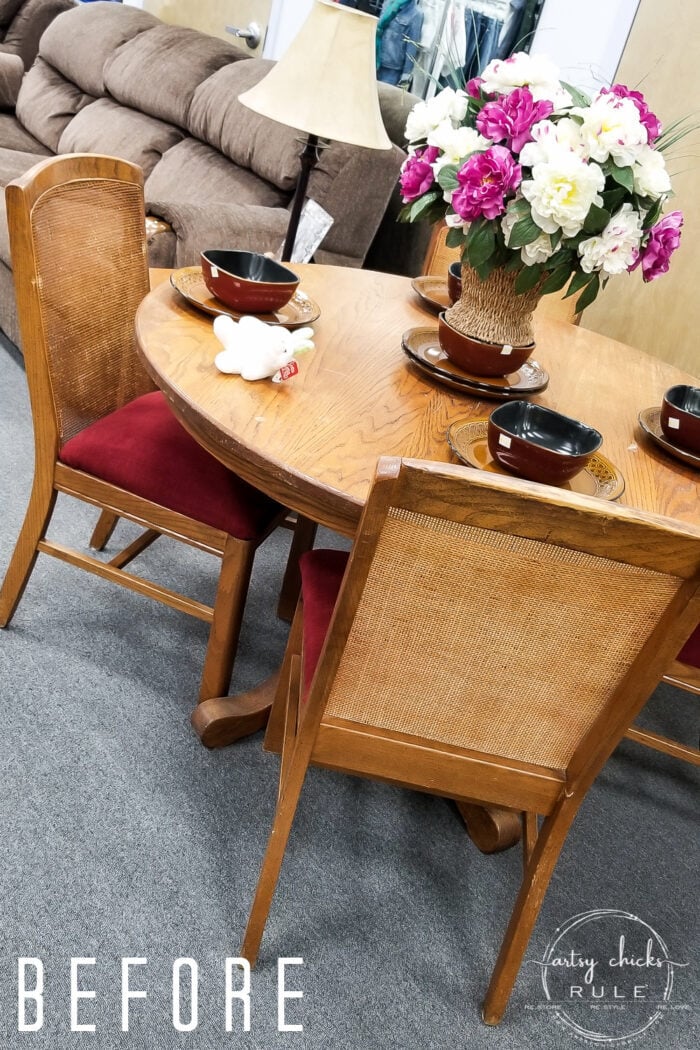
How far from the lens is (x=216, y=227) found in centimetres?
245

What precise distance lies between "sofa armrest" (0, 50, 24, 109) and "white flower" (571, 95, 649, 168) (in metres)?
3.71

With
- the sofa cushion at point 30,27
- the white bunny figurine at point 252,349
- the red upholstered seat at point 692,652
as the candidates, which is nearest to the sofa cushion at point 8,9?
the sofa cushion at point 30,27

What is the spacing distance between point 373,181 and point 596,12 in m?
1.08

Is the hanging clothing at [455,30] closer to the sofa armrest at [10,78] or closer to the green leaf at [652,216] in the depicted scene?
the sofa armrest at [10,78]

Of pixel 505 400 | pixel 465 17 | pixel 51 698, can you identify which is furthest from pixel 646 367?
pixel 465 17

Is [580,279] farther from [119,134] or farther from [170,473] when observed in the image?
[119,134]

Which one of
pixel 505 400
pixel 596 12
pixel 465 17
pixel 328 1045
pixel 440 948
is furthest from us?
pixel 465 17

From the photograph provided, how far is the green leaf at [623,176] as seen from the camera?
1241 mm

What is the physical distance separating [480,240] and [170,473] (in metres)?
0.66

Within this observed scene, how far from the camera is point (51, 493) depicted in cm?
158

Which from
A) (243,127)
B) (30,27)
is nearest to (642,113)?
(243,127)

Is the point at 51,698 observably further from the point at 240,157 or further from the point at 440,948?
the point at 240,157

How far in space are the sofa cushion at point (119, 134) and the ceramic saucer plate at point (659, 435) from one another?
2451 mm

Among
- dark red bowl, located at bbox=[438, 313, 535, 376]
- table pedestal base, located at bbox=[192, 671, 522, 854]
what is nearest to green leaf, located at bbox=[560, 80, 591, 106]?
dark red bowl, located at bbox=[438, 313, 535, 376]
